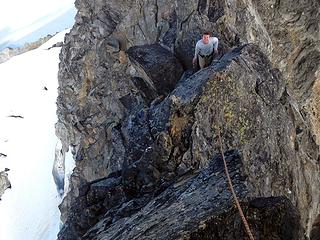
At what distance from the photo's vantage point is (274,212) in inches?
335

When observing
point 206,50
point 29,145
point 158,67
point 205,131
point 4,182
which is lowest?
point 205,131

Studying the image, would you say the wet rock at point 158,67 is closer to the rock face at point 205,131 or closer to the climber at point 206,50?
the rock face at point 205,131

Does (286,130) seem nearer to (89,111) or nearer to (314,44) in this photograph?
(314,44)

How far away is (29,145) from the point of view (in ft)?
211

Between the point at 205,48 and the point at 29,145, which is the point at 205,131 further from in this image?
the point at 29,145

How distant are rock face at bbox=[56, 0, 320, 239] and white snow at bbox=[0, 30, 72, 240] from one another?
2396 centimetres

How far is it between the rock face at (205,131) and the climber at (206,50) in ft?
2.48

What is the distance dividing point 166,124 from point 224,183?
5.35m

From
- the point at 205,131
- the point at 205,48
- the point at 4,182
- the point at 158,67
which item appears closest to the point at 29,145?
the point at 4,182

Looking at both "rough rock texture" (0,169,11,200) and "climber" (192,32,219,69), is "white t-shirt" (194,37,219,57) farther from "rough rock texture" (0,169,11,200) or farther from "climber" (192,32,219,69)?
"rough rock texture" (0,169,11,200)

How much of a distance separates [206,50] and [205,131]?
3.96m

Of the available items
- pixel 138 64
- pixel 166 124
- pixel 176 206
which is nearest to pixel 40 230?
pixel 138 64

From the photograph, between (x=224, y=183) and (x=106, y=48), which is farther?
(x=106, y=48)

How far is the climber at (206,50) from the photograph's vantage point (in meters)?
16.6
